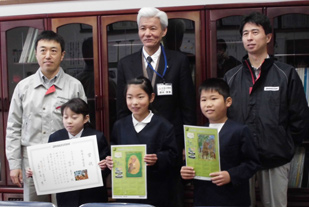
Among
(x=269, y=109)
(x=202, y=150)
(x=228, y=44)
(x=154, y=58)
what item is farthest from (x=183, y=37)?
(x=202, y=150)

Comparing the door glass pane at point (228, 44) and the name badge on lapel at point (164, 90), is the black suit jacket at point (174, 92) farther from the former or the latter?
the door glass pane at point (228, 44)

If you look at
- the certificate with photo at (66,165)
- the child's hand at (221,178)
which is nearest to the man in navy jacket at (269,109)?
the child's hand at (221,178)

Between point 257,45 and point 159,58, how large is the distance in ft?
2.15

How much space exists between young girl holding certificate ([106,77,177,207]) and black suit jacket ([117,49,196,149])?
24cm

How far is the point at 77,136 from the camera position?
7.99 feet

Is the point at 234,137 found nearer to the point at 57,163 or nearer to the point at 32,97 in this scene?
the point at 57,163

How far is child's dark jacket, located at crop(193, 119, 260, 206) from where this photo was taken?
2117 millimetres

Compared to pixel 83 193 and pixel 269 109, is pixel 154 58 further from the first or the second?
pixel 83 193

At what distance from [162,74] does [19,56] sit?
4.48 ft

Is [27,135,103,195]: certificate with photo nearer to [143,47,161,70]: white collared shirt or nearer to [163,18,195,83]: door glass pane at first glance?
[143,47,161,70]: white collared shirt

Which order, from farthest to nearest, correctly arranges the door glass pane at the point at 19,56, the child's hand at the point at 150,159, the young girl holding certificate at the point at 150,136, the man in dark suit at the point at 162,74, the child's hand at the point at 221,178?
the door glass pane at the point at 19,56, the man in dark suit at the point at 162,74, the young girl holding certificate at the point at 150,136, the child's hand at the point at 150,159, the child's hand at the point at 221,178

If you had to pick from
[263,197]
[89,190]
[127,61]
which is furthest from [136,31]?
[263,197]

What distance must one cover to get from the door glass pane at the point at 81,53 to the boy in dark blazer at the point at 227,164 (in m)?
1.26

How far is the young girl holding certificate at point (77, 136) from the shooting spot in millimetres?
2389
